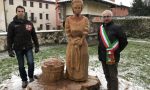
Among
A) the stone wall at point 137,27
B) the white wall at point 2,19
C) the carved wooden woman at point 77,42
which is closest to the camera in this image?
the carved wooden woman at point 77,42

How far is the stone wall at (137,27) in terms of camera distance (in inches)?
749

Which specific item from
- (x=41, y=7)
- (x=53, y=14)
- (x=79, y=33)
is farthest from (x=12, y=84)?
(x=53, y=14)

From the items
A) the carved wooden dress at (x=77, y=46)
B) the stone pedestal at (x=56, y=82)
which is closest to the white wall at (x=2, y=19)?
the stone pedestal at (x=56, y=82)

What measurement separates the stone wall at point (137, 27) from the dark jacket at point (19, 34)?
15558mm

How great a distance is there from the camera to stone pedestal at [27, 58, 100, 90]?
4187mm

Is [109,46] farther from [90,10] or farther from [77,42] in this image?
[90,10]

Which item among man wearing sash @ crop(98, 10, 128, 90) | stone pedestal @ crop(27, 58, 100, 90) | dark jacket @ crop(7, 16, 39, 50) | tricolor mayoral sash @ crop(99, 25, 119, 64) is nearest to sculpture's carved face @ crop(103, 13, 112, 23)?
man wearing sash @ crop(98, 10, 128, 90)

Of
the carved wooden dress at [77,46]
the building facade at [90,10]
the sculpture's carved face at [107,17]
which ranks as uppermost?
the building facade at [90,10]

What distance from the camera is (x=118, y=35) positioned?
3846mm

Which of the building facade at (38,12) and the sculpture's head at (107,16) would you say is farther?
the building facade at (38,12)

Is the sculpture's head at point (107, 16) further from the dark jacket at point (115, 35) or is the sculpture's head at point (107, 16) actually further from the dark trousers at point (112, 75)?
the dark trousers at point (112, 75)

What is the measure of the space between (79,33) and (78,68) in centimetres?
68

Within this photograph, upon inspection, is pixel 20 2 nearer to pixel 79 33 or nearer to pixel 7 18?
pixel 7 18

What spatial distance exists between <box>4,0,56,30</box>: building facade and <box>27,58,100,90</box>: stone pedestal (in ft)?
77.8
